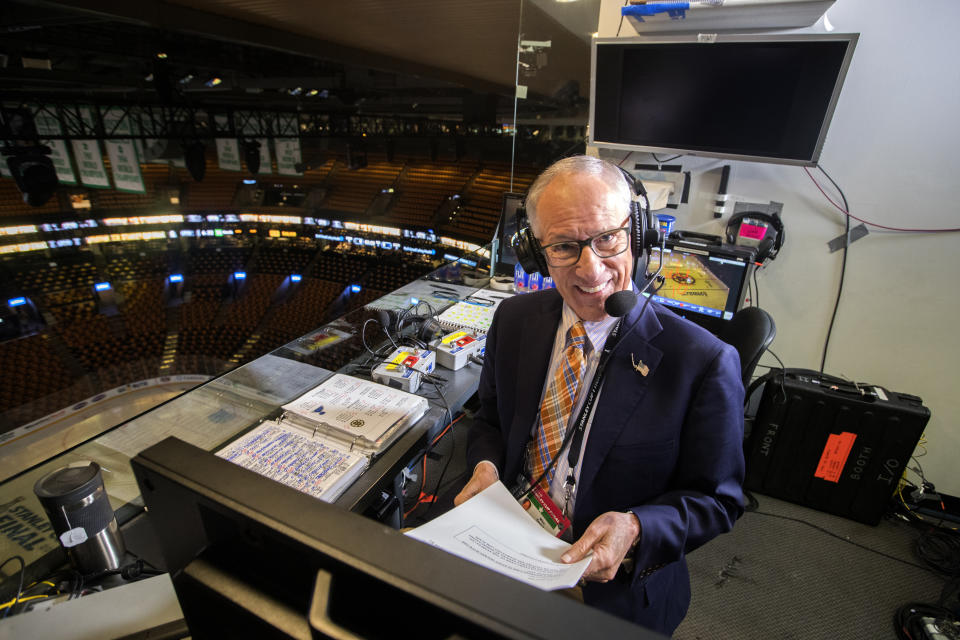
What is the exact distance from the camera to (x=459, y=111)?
11.6 m

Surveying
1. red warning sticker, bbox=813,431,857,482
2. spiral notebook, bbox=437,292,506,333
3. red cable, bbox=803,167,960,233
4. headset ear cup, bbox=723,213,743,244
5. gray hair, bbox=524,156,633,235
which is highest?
gray hair, bbox=524,156,633,235

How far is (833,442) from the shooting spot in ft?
6.98

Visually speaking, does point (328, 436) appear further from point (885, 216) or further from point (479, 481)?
point (885, 216)

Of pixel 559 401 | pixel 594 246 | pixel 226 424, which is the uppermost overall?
pixel 594 246

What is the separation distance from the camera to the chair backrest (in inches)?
57.2

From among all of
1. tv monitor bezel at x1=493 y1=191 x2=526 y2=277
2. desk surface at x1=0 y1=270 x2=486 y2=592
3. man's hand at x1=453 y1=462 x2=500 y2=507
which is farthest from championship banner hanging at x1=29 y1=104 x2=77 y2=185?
man's hand at x1=453 y1=462 x2=500 y2=507

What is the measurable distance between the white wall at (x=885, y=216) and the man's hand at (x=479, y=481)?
211cm

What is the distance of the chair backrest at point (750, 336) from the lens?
1.45m

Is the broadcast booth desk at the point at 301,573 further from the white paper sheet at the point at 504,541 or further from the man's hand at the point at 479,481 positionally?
the man's hand at the point at 479,481

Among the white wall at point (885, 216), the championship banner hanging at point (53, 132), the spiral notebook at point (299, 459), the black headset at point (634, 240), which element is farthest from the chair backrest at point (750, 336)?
the championship banner hanging at point (53, 132)

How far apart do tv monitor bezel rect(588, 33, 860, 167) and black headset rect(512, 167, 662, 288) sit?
4.00 feet

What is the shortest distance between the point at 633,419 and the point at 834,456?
1846 mm

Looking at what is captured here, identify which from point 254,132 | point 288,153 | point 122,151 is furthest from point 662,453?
point 288,153

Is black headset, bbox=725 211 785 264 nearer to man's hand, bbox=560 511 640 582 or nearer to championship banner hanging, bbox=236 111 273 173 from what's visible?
man's hand, bbox=560 511 640 582
